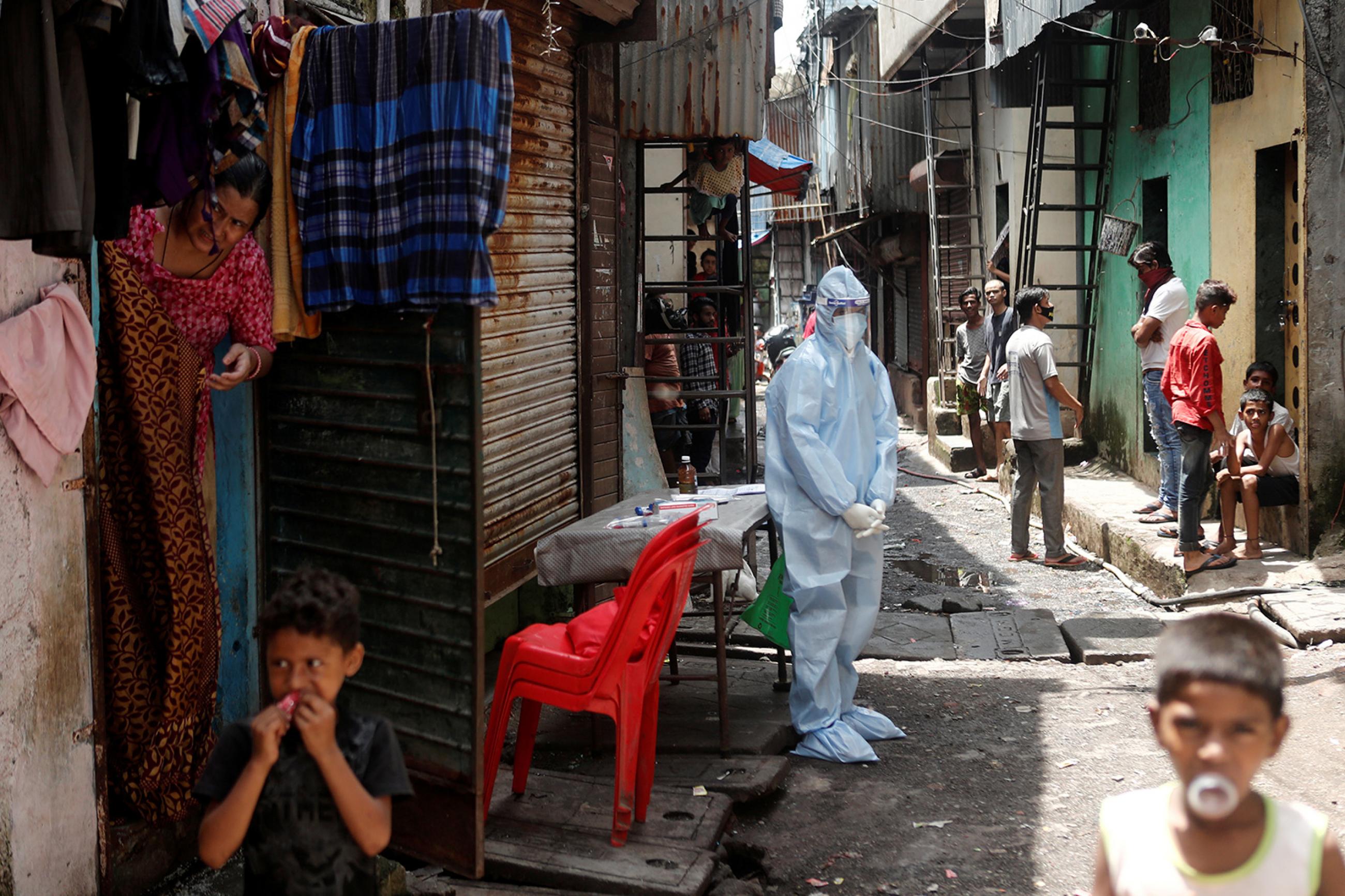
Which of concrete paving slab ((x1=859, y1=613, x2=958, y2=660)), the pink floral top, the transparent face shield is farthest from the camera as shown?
concrete paving slab ((x1=859, y1=613, x2=958, y2=660))

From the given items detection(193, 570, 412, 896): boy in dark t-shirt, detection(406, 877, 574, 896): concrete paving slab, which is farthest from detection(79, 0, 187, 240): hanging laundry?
detection(406, 877, 574, 896): concrete paving slab

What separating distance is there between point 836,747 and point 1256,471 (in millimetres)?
4037

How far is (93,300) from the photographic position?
388 centimetres

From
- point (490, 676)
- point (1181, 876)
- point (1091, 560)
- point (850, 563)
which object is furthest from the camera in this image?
point (1091, 560)

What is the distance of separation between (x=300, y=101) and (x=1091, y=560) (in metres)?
7.42

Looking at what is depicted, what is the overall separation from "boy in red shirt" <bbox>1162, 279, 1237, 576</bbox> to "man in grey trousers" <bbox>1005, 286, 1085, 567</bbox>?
1.41 meters

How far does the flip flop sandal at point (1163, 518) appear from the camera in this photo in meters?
9.74

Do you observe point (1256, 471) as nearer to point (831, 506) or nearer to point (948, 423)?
point (831, 506)

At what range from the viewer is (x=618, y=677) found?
14.5ft

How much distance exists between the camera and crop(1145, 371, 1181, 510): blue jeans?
9.46 metres

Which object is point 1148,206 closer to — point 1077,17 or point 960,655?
point 1077,17

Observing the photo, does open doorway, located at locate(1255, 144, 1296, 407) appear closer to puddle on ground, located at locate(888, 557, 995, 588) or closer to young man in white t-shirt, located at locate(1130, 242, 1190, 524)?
young man in white t-shirt, located at locate(1130, 242, 1190, 524)

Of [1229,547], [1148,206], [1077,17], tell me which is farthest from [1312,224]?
[1077,17]

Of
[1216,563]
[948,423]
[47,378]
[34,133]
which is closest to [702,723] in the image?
[47,378]
